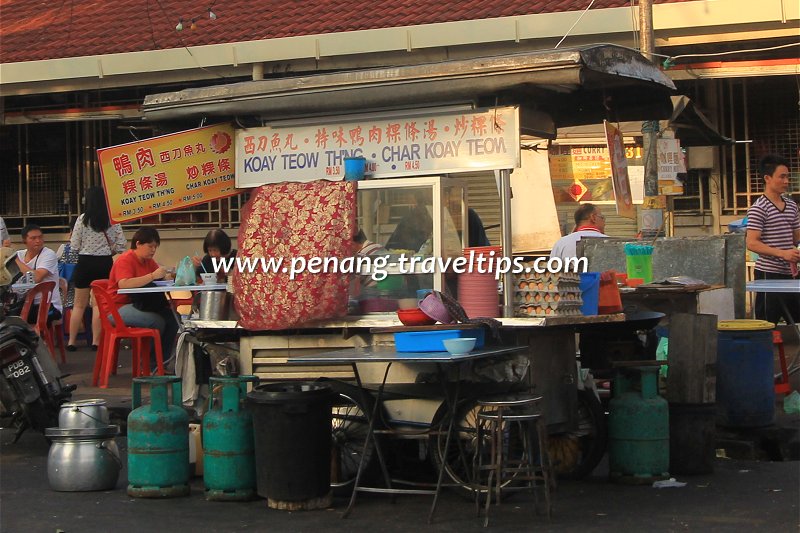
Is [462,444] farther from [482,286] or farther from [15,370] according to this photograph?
[15,370]

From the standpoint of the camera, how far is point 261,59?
14.0 m

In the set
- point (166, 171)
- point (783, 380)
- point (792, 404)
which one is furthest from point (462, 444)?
point (783, 380)

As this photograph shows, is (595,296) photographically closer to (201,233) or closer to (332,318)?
(332,318)

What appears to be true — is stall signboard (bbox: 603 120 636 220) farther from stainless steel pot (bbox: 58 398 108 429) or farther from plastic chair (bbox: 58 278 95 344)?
plastic chair (bbox: 58 278 95 344)

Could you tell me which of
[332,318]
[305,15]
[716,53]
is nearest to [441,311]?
[332,318]

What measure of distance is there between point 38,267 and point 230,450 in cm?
633

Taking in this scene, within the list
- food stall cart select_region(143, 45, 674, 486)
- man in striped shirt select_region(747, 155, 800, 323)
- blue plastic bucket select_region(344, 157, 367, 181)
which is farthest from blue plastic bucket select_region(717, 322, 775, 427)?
blue plastic bucket select_region(344, 157, 367, 181)

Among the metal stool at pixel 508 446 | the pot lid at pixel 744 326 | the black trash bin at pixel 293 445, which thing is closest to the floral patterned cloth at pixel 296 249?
the black trash bin at pixel 293 445

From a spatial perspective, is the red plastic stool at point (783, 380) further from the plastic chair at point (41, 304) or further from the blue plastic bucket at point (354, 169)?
the plastic chair at point (41, 304)

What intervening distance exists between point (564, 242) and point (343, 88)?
3.66 meters

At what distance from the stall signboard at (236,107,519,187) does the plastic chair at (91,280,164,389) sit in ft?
9.51

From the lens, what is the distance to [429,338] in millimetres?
6578

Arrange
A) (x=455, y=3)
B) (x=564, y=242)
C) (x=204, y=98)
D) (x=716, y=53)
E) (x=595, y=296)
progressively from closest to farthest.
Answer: (x=595, y=296) → (x=204, y=98) → (x=564, y=242) → (x=716, y=53) → (x=455, y=3)

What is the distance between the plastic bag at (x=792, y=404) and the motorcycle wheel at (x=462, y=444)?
9.99ft
